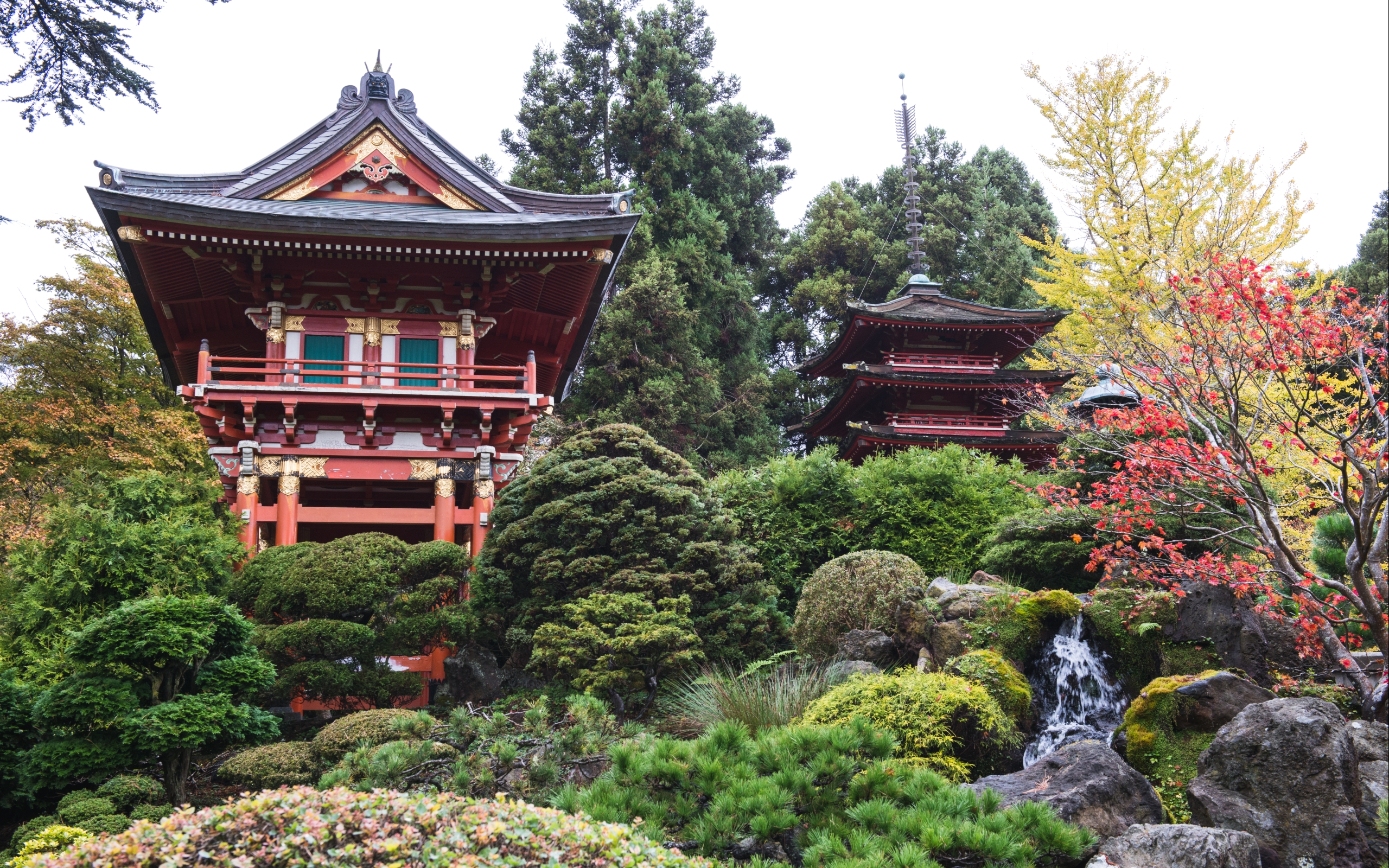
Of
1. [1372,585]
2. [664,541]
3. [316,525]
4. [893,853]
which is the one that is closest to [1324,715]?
[1372,585]

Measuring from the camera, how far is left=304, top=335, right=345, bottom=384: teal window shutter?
14.5m

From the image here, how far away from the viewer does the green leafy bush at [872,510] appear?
13.9 m

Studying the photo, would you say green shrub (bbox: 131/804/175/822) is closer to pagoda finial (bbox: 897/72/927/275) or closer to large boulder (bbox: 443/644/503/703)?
large boulder (bbox: 443/644/503/703)

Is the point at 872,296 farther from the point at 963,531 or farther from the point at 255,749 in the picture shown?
the point at 255,749

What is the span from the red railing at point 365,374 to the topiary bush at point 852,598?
572 centimetres

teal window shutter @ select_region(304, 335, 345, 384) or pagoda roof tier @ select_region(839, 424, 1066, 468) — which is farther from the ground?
teal window shutter @ select_region(304, 335, 345, 384)

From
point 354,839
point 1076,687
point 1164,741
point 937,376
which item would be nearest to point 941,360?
point 937,376

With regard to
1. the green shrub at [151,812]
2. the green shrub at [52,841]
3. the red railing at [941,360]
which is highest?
the red railing at [941,360]

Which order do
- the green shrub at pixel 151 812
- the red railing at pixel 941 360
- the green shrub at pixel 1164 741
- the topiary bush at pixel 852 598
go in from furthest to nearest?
the red railing at pixel 941 360 → the topiary bush at pixel 852 598 → the green shrub at pixel 1164 741 → the green shrub at pixel 151 812

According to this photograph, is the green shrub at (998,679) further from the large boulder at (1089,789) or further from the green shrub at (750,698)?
the large boulder at (1089,789)

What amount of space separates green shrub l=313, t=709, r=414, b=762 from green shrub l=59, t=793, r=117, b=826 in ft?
4.81

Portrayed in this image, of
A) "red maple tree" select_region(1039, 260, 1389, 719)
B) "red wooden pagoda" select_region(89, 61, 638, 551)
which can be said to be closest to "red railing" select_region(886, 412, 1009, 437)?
"red wooden pagoda" select_region(89, 61, 638, 551)

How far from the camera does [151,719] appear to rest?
23.4ft

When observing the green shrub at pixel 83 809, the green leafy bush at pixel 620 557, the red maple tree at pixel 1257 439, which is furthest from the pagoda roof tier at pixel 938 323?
the green shrub at pixel 83 809
